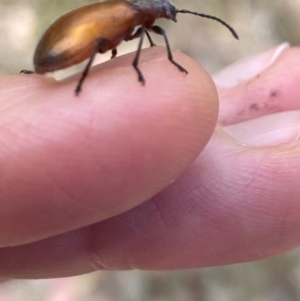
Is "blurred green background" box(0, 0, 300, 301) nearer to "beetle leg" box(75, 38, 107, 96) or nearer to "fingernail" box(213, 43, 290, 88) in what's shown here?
"fingernail" box(213, 43, 290, 88)

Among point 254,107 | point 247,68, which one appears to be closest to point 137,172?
point 254,107

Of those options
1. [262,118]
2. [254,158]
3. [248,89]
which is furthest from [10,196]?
[248,89]

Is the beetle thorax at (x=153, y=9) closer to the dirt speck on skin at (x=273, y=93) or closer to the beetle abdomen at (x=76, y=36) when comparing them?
the beetle abdomen at (x=76, y=36)

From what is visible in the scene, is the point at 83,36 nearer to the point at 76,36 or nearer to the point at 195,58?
the point at 76,36

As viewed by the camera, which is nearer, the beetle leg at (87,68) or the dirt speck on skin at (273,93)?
the beetle leg at (87,68)

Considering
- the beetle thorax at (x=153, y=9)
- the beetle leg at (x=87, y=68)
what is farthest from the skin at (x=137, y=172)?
the beetle thorax at (x=153, y=9)

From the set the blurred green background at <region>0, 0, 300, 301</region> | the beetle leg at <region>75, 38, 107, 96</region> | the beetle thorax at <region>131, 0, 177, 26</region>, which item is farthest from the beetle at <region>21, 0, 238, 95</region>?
the blurred green background at <region>0, 0, 300, 301</region>
